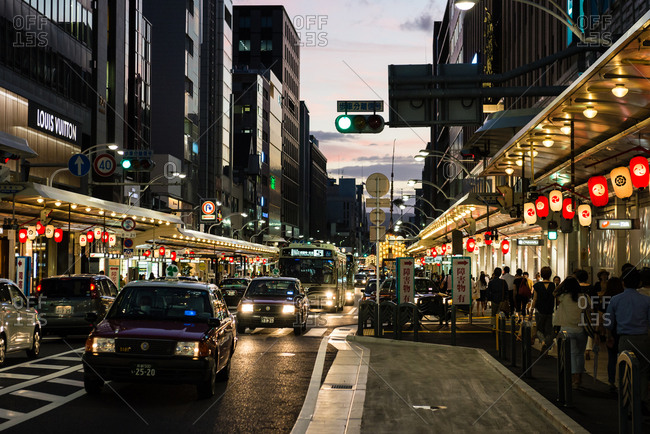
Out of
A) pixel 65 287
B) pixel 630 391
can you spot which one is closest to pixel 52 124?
pixel 65 287

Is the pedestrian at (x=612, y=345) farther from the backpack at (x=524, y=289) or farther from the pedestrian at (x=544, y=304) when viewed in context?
the backpack at (x=524, y=289)

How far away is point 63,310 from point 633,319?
1572cm

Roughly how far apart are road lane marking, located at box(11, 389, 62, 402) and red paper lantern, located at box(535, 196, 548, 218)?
15.2 m

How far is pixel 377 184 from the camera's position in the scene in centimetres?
2419

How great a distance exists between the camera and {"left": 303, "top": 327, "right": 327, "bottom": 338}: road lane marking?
1026 inches

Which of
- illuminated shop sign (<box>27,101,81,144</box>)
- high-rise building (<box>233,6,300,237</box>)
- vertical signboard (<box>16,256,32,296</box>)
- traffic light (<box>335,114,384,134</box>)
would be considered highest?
high-rise building (<box>233,6,300,237</box>)

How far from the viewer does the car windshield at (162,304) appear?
1309cm

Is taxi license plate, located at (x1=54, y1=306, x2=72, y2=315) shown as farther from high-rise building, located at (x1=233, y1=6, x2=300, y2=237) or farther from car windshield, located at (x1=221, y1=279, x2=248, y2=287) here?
high-rise building, located at (x1=233, y1=6, x2=300, y2=237)

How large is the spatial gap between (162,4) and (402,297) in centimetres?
7374

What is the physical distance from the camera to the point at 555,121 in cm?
1633

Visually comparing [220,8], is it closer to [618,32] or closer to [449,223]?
[449,223]

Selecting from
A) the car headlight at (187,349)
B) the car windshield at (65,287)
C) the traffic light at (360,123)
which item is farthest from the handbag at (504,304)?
the car headlight at (187,349)

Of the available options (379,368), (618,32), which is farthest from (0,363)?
(618,32)

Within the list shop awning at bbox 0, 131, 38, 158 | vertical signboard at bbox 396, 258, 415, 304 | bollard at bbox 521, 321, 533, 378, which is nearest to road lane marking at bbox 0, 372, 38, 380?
bollard at bbox 521, 321, 533, 378
